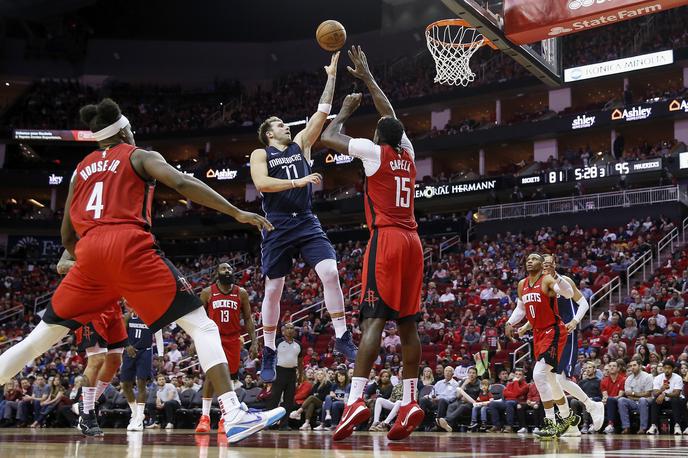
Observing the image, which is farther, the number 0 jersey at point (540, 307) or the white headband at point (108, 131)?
the number 0 jersey at point (540, 307)

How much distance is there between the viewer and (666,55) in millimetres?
32906

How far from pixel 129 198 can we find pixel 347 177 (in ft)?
130

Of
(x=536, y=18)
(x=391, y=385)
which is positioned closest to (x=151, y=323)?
(x=536, y=18)

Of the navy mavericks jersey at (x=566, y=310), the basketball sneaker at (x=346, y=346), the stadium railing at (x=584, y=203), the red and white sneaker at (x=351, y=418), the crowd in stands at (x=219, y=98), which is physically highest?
the crowd in stands at (x=219, y=98)

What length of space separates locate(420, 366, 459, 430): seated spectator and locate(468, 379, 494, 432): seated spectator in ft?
1.60

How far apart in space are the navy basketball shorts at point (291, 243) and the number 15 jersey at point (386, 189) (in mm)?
1192

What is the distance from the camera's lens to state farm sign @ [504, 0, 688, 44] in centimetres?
1159

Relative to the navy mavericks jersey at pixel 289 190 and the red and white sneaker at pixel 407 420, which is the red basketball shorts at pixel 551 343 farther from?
the navy mavericks jersey at pixel 289 190

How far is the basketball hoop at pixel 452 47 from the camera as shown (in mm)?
16750

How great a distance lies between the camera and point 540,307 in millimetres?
9766

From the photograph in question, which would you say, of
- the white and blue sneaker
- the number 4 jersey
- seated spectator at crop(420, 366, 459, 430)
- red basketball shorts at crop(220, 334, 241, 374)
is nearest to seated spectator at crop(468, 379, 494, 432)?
seated spectator at crop(420, 366, 459, 430)

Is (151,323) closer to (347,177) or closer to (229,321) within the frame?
(229,321)

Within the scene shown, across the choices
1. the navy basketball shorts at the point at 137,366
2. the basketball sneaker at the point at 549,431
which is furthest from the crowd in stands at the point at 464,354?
A: the basketball sneaker at the point at 549,431

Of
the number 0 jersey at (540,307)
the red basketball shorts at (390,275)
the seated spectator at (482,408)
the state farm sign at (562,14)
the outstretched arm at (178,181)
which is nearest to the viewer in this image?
the outstretched arm at (178,181)
